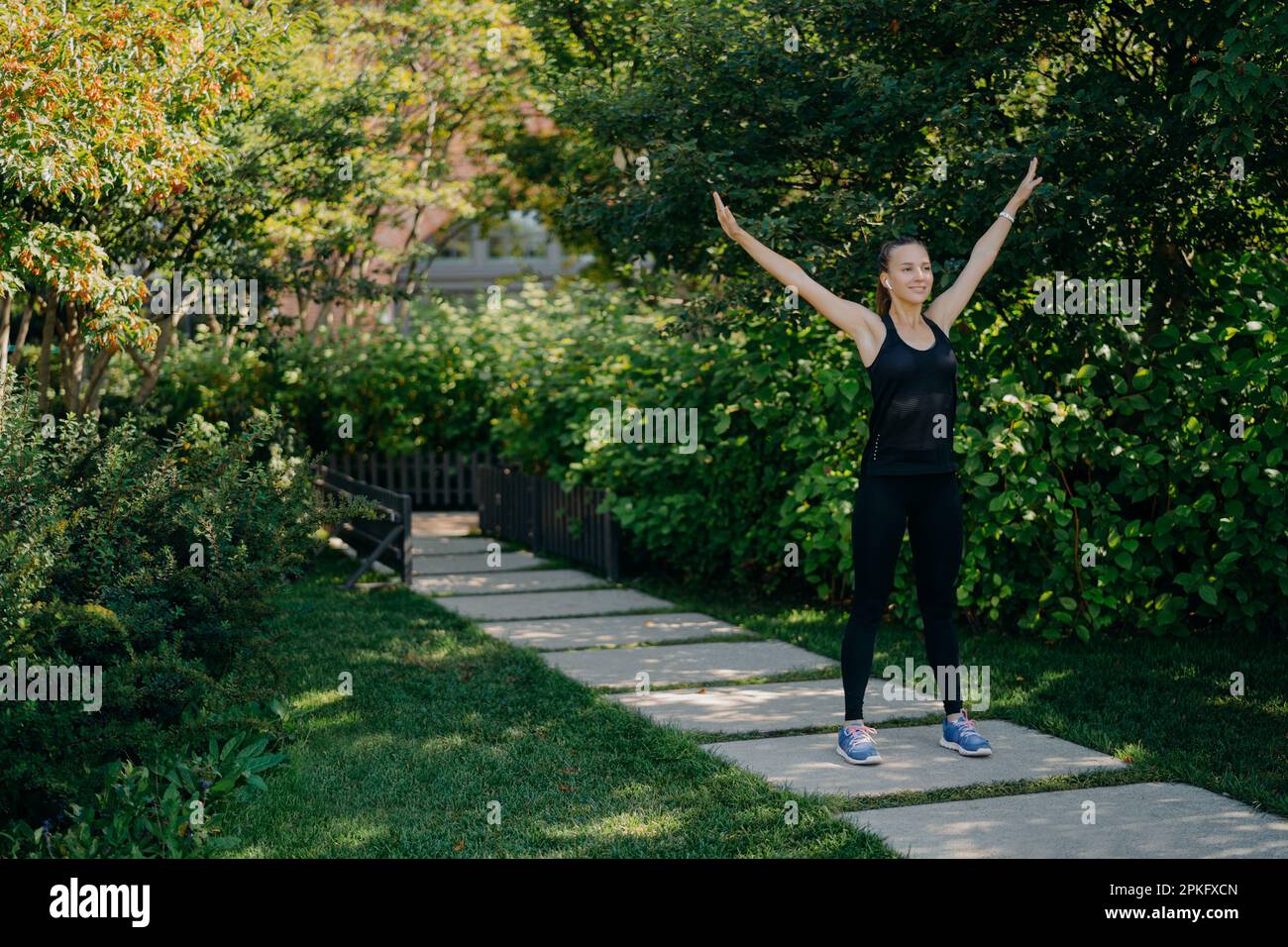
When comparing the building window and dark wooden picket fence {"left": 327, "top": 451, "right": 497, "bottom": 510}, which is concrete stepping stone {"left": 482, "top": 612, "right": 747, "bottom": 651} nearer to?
dark wooden picket fence {"left": 327, "top": 451, "right": 497, "bottom": 510}

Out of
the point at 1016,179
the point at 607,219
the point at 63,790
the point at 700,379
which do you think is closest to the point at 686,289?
the point at 700,379

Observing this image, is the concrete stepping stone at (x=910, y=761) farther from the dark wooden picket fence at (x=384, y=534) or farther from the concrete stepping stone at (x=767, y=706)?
the dark wooden picket fence at (x=384, y=534)

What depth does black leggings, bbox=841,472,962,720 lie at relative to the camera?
16.6 ft

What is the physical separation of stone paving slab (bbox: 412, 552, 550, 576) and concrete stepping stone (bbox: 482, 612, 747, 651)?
220cm

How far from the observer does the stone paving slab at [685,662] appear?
22.2ft

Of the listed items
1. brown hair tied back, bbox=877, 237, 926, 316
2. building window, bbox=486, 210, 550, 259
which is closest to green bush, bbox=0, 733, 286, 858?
brown hair tied back, bbox=877, 237, 926, 316

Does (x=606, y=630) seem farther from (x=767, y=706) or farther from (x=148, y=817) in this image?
(x=148, y=817)

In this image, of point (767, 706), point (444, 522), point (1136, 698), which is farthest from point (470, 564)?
point (1136, 698)

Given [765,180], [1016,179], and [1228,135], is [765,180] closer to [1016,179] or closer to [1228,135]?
[1016,179]

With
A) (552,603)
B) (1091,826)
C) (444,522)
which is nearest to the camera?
(1091,826)

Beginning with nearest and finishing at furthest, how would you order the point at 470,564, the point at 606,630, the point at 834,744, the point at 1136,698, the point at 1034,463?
1. the point at 834,744
2. the point at 1136,698
3. the point at 1034,463
4. the point at 606,630
5. the point at 470,564

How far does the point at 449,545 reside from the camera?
12102mm

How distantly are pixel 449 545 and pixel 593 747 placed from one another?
6.89 meters

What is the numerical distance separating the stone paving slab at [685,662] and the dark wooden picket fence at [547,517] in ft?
8.48
